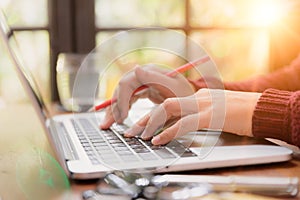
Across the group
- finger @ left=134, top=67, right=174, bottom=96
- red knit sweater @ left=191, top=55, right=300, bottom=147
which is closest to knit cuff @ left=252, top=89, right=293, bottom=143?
red knit sweater @ left=191, top=55, right=300, bottom=147

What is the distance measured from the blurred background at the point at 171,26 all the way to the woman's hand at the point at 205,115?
759mm

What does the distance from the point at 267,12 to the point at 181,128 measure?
4.02ft

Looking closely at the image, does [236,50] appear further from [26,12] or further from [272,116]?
[272,116]

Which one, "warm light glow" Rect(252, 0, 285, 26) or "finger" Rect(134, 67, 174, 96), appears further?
"warm light glow" Rect(252, 0, 285, 26)

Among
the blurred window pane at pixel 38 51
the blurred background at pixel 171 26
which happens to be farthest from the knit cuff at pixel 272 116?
the blurred window pane at pixel 38 51

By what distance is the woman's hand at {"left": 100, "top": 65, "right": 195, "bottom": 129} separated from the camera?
0.90 metres

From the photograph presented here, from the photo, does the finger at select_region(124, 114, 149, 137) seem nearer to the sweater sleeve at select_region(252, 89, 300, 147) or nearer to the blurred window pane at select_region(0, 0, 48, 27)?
the sweater sleeve at select_region(252, 89, 300, 147)

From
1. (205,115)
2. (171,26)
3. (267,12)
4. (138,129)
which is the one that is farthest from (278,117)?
(267,12)

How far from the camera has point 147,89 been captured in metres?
0.97

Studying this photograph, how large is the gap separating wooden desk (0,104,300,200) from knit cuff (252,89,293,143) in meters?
0.05

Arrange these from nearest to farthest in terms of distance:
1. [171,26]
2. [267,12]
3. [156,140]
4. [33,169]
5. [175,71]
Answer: [33,169] < [156,140] < [175,71] < [171,26] < [267,12]

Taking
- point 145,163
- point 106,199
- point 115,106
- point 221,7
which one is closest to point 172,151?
point 145,163

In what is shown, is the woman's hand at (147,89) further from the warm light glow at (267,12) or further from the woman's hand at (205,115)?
the warm light glow at (267,12)

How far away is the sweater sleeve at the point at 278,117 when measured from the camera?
708 millimetres
